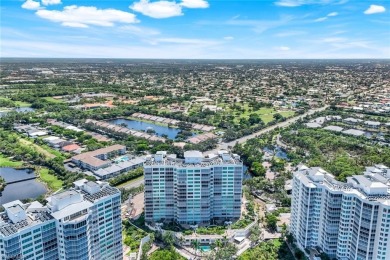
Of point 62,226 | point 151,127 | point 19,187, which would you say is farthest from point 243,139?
point 62,226

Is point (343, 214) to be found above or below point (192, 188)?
above

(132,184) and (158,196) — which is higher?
(158,196)

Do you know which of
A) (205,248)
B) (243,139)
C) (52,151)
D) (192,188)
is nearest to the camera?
(205,248)

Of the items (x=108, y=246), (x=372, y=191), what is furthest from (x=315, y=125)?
(x=108, y=246)

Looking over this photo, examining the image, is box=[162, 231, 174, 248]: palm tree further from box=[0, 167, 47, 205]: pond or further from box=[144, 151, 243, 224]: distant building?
box=[0, 167, 47, 205]: pond

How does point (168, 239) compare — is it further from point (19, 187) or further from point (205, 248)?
point (19, 187)

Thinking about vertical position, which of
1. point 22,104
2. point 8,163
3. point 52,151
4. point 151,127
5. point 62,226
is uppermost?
point 62,226

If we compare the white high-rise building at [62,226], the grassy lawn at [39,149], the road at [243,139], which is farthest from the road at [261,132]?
the white high-rise building at [62,226]

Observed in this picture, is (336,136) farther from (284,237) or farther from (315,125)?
(284,237)
